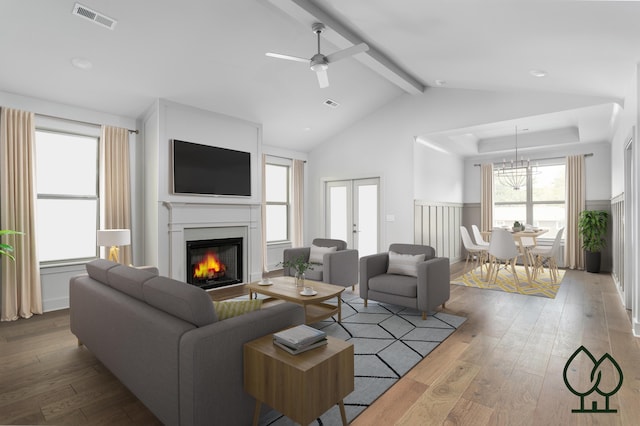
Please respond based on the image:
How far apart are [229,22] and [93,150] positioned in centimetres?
273

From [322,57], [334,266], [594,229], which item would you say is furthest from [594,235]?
[322,57]

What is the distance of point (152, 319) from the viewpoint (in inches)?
76.5

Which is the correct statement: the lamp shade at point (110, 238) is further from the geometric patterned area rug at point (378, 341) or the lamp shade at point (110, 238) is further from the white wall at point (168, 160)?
the geometric patterned area rug at point (378, 341)

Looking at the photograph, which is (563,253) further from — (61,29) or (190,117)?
(61,29)

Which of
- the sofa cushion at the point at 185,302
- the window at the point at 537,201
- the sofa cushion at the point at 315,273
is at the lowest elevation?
the sofa cushion at the point at 315,273

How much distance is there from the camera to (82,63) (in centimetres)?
378

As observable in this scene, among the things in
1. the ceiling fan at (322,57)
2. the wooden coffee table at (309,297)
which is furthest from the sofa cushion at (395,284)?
the ceiling fan at (322,57)

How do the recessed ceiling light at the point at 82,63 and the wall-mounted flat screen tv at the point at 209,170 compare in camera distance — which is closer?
the recessed ceiling light at the point at 82,63

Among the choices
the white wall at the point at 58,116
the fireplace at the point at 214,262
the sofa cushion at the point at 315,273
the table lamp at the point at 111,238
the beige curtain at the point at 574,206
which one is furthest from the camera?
the beige curtain at the point at 574,206

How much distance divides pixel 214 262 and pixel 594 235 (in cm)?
692

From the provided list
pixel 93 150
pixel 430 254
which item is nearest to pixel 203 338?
pixel 430 254

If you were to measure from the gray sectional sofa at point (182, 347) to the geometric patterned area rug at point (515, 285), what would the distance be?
4.23 metres

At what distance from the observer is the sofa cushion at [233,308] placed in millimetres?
2012

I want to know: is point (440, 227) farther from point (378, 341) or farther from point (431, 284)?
point (378, 341)
